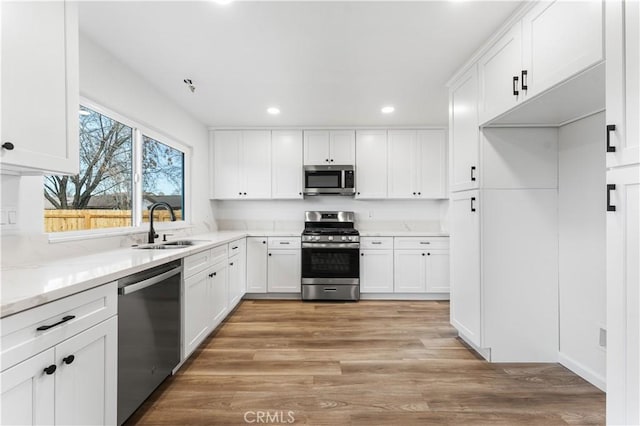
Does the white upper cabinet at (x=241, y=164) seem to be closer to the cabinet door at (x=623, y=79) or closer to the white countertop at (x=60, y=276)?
the white countertop at (x=60, y=276)

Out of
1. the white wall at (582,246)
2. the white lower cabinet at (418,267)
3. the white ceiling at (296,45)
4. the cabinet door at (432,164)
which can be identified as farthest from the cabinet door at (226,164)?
the white wall at (582,246)

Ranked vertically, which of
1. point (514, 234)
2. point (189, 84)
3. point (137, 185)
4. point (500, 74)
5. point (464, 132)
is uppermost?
point (189, 84)

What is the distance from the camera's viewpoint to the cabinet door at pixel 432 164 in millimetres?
4398

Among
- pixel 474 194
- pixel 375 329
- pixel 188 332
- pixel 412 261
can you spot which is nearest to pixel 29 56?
pixel 188 332

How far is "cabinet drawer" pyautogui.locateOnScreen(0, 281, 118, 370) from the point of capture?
0.97m

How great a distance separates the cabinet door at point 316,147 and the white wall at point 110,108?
148cm

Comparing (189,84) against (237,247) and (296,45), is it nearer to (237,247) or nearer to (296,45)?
(296,45)

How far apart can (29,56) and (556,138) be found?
325 centimetres

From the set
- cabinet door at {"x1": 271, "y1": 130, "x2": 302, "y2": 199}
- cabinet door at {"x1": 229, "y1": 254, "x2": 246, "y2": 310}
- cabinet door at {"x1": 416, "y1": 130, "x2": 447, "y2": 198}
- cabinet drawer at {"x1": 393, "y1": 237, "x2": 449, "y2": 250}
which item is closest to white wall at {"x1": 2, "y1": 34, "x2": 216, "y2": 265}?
cabinet door at {"x1": 229, "y1": 254, "x2": 246, "y2": 310}

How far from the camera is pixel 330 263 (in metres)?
4.10

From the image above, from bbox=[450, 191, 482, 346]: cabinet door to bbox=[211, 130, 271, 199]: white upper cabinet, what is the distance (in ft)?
8.70

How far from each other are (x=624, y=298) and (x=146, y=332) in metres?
2.30

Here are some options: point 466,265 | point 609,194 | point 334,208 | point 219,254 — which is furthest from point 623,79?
point 334,208

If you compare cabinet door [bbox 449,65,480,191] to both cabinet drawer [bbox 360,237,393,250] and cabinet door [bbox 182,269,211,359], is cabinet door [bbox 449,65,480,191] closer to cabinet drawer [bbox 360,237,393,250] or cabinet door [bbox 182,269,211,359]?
cabinet drawer [bbox 360,237,393,250]
